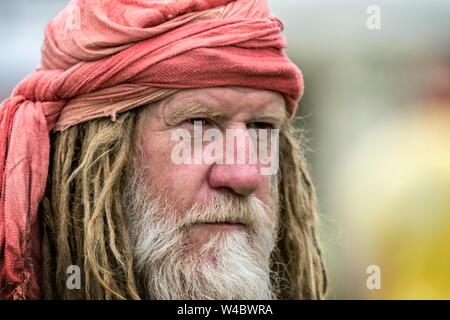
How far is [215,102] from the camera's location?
8.56 feet

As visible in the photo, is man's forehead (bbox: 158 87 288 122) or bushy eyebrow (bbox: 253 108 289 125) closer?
man's forehead (bbox: 158 87 288 122)

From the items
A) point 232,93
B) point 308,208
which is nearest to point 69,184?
point 232,93

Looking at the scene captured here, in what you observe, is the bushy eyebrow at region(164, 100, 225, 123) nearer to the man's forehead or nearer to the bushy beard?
the man's forehead

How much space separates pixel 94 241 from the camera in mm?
2562

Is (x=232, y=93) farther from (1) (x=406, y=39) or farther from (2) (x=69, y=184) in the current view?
(1) (x=406, y=39)

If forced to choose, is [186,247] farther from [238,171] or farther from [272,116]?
[272,116]

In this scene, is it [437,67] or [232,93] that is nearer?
[232,93]

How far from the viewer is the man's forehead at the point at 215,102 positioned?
260 cm

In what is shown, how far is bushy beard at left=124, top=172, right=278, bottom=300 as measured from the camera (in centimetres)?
263

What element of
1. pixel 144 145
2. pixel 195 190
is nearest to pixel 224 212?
pixel 195 190

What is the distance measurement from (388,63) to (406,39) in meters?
0.25

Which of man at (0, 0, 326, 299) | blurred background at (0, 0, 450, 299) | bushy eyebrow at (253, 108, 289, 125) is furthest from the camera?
blurred background at (0, 0, 450, 299)

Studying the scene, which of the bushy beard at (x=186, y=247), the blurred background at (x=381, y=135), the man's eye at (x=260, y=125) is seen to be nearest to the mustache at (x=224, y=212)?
the bushy beard at (x=186, y=247)

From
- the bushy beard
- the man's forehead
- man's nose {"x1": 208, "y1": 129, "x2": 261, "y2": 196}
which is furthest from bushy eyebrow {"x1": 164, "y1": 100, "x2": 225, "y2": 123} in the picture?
the bushy beard
